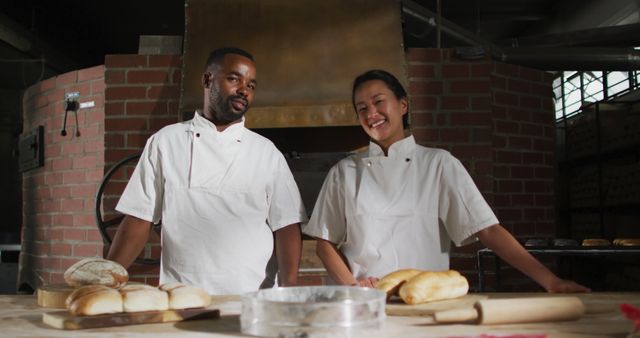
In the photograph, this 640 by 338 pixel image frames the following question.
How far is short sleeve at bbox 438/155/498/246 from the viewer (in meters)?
1.64

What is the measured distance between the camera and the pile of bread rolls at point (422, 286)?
1.14 m

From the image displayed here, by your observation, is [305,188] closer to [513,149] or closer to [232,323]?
[513,149]

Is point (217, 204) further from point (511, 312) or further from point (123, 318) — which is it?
point (511, 312)

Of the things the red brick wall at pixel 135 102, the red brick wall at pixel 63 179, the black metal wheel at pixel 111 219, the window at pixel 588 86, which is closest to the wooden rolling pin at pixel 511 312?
the black metal wheel at pixel 111 219

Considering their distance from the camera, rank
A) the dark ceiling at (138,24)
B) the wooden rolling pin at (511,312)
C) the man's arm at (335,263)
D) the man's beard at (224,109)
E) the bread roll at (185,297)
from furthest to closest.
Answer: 1. the dark ceiling at (138,24)
2. the man's beard at (224,109)
3. the man's arm at (335,263)
4. the bread roll at (185,297)
5. the wooden rolling pin at (511,312)

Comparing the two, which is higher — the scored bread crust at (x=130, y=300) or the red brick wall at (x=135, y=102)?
the red brick wall at (x=135, y=102)

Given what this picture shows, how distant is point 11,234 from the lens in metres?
5.54

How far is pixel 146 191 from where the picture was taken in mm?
1711

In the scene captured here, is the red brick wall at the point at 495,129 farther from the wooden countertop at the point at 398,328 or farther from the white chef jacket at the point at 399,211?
the wooden countertop at the point at 398,328

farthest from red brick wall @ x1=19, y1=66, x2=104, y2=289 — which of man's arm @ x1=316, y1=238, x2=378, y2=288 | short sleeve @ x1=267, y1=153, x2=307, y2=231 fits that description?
man's arm @ x1=316, y1=238, x2=378, y2=288

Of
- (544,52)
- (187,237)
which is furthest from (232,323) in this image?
(544,52)

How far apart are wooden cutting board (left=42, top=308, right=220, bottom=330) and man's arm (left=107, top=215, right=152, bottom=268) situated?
674 millimetres

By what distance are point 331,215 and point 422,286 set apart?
625mm

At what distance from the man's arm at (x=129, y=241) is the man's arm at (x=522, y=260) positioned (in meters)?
0.97
